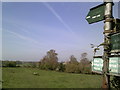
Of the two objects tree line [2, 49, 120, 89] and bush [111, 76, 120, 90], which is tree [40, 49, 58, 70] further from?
bush [111, 76, 120, 90]

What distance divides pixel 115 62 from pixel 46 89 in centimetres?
1199

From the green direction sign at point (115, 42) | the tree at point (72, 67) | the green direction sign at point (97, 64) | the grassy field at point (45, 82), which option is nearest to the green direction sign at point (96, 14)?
the green direction sign at point (115, 42)

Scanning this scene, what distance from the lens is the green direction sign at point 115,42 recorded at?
2.01m

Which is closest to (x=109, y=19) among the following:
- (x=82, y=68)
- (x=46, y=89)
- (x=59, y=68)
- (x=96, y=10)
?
(x=96, y=10)

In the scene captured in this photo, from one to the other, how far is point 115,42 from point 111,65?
32 cm

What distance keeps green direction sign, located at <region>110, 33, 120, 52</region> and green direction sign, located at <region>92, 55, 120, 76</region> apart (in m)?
0.13

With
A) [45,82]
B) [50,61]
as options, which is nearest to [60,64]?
[50,61]

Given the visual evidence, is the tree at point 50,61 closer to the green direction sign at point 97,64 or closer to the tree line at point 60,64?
the tree line at point 60,64

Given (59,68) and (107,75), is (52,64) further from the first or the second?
(107,75)

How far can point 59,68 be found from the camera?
3881 centimetres

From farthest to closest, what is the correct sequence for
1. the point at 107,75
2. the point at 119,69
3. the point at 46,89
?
the point at 46,89 < the point at 107,75 < the point at 119,69

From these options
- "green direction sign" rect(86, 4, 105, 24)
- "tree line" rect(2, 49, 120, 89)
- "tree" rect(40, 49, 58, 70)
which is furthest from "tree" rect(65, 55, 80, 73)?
"green direction sign" rect(86, 4, 105, 24)

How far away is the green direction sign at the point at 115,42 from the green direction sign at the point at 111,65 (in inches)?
5.1

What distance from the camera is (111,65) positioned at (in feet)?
6.59
